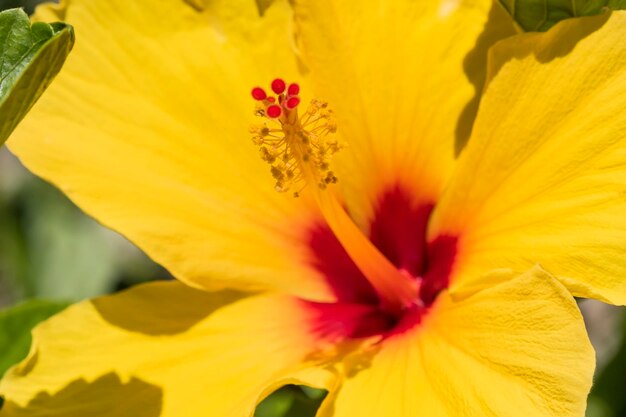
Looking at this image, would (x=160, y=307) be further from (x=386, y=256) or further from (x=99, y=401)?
(x=386, y=256)

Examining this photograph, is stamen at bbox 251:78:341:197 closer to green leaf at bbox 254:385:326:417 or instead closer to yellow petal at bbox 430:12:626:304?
yellow petal at bbox 430:12:626:304

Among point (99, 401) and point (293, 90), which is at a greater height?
point (293, 90)

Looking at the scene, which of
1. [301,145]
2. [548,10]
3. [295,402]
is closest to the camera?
[548,10]

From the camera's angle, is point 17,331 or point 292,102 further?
point 17,331

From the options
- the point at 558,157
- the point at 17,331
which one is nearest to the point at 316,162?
the point at 558,157

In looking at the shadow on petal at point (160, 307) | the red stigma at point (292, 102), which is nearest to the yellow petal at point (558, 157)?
the red stigma at point (292, 102)

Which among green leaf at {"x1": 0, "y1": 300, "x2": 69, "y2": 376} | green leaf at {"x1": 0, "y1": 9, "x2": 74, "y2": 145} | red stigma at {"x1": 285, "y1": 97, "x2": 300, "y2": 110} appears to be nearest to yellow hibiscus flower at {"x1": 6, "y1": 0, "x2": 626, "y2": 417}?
red stigma at {"x1": 285, "y1": 97, "x2": 300, "y2": 110}

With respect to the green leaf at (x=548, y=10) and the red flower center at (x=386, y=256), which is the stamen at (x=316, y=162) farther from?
the green leaf at (x=548, y=10)
